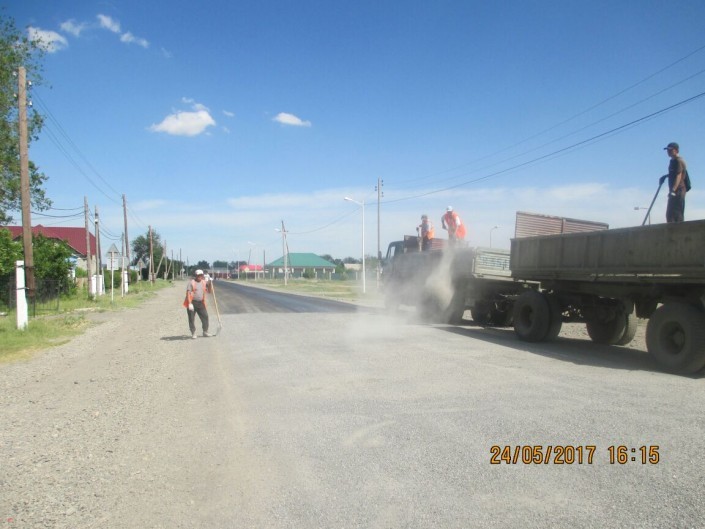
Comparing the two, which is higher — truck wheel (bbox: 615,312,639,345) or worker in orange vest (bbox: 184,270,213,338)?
worker in orange vest (bbox: 184,270,213,338)

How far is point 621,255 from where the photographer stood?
8.95 m

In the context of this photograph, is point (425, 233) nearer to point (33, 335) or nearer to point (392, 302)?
point (392, 302)

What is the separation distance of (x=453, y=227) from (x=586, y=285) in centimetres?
554

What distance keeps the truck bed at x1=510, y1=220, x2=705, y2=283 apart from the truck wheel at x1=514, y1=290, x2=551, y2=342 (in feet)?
1.53

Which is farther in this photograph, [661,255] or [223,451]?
[661,255]

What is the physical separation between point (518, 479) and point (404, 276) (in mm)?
13529

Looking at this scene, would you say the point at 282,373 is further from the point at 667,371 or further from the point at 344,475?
the point at 667,371

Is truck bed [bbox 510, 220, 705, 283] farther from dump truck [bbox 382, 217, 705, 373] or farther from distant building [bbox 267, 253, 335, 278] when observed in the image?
distant building [bbox 267, 253, 335, 278]

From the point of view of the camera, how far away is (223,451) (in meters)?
4.75

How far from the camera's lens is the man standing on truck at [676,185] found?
8.88m

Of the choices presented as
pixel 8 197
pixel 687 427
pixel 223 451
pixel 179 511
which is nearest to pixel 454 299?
pixel 687 427

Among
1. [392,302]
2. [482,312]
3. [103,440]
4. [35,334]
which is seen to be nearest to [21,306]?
[35,334]

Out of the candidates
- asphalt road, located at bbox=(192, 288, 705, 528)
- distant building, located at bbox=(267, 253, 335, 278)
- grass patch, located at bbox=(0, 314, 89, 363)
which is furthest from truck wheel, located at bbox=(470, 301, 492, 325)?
distant building, located at bbox=(267, 253, 335, 278)

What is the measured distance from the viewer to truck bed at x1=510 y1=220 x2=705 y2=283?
7641mm
